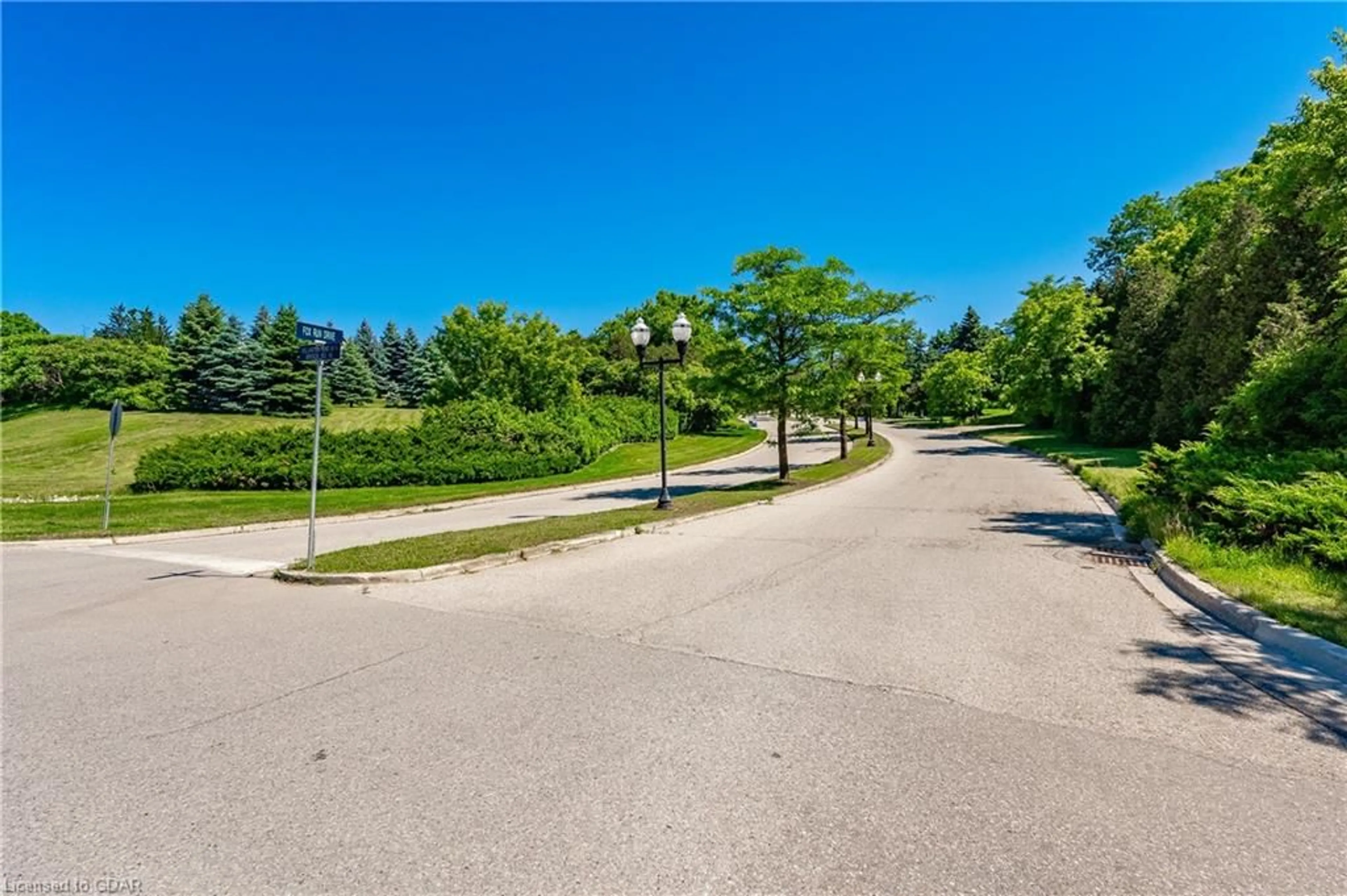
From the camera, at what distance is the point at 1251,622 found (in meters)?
5.41

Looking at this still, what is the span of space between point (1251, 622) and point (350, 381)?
6545 cm

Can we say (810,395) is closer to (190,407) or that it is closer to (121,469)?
(121,469)

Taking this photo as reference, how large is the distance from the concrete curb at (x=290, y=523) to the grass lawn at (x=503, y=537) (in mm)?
5002

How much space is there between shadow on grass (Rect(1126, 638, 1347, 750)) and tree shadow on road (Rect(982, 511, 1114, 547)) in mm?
5280

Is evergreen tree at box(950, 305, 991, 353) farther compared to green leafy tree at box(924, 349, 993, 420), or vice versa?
evergreen tree at box(950, 305, 991, 353)

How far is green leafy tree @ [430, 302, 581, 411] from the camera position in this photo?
111ft

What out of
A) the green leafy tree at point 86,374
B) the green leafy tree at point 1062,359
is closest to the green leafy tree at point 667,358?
the green leafy tree at point 1062,359

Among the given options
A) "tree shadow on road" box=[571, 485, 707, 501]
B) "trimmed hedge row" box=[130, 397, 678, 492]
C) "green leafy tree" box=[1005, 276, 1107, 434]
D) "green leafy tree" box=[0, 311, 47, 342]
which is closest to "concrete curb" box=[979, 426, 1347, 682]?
"tree shadow on road" box=[571, 485, 707, 501]

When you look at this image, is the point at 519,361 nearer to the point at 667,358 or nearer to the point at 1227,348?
the point at 667,358

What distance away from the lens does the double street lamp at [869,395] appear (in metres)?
22.0

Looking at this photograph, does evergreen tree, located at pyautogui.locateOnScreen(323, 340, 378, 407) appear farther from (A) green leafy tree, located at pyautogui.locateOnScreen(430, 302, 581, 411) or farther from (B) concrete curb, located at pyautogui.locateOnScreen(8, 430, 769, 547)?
(B) concrete curb, located at pyautogui.locateOnScreen(8, 430, 769, 547)

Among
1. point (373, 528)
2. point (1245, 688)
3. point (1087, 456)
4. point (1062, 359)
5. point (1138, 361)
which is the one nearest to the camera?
point (1245, 688)

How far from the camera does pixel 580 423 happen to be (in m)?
28.7

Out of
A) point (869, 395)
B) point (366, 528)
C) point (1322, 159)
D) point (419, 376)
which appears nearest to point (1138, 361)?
point (869, 395)
